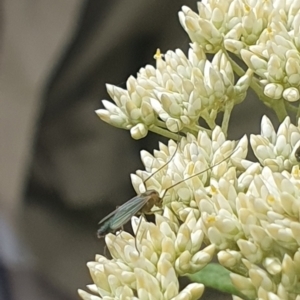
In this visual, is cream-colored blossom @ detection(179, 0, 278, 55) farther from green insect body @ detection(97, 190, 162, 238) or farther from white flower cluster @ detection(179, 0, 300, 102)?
green insect body @ detection(97, 190, 162, 238)

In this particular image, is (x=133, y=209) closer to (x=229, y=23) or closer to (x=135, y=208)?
(x=135, y=208)


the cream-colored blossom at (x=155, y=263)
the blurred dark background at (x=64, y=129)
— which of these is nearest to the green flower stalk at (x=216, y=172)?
the cream-colored blossom at (x=155, y=263)

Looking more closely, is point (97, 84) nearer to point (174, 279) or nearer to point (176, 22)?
point (176, 22)

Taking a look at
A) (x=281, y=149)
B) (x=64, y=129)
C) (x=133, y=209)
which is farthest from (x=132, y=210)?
(x=64, y=129)

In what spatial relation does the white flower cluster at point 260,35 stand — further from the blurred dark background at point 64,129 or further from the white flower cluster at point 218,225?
the blurred dark background at point 64,129

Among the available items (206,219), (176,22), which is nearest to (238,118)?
(176,22)

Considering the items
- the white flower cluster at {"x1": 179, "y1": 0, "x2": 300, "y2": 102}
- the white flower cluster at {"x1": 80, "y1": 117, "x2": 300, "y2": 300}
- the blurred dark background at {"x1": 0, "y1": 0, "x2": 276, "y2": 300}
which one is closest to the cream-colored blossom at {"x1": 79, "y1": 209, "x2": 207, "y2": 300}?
the white flower cluster at {"x1": 80, "y1": 117, "x2": 300, "y2": 300}
